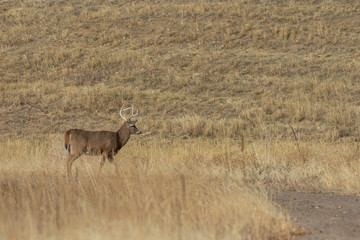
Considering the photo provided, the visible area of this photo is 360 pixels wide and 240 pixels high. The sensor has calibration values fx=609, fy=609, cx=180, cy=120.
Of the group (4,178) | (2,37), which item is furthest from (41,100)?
(4,178)

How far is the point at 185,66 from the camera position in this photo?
2898cm

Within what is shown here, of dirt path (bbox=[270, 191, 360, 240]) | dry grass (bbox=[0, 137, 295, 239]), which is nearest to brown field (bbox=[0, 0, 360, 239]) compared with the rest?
dry grass (bbox=[0, 137, 295, 239])

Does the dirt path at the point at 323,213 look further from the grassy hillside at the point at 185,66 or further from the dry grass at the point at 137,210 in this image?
the grassy hillside at the point at 185,66

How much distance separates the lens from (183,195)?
7.32m

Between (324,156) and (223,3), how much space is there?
2557cm

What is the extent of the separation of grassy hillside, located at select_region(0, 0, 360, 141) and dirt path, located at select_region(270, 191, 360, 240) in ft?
26.6

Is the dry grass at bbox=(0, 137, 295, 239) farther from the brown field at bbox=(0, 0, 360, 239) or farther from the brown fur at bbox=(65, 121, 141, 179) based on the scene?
the brown fur at bbox=(65, 121, 141, 179)

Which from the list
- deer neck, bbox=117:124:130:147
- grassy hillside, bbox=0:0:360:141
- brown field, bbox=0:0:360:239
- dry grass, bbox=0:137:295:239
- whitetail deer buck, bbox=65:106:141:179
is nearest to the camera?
dry grass, bbox=0:137:295:239

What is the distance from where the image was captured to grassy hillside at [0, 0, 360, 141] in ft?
72.9

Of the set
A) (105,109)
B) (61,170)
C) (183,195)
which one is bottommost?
(105,109)

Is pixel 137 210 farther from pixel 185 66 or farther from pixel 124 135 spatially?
pixel 185 66

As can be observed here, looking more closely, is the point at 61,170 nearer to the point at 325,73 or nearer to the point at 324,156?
the point at 324,156

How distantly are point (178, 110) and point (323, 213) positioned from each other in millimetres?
15533

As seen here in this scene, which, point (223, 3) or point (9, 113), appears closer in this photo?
point (9, 113)
